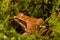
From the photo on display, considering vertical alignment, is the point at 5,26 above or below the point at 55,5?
below

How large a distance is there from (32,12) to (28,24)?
323 mm

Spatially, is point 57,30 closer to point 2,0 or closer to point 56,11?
point 56,11

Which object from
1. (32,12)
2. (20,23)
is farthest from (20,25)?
(32,12)

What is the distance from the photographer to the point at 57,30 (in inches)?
76.8

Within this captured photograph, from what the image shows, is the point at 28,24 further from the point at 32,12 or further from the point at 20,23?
the point at 32,12

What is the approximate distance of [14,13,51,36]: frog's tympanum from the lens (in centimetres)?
199

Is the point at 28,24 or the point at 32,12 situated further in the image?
Result: the point at 32,12

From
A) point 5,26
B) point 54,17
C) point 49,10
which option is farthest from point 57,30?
point 5,26

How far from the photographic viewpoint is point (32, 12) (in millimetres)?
2297

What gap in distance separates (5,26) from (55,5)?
0.56 m

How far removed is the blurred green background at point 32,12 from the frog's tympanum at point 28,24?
7 cm

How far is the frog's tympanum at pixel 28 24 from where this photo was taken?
1.99m

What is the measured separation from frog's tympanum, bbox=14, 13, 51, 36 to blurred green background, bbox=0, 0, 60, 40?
65 millimetres

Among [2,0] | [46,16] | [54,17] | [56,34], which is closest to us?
[56,34]
